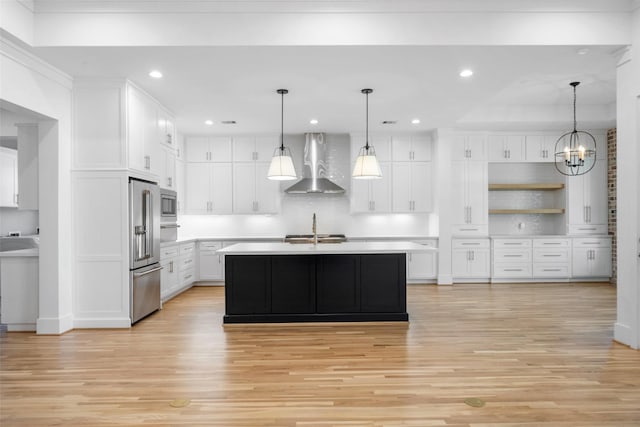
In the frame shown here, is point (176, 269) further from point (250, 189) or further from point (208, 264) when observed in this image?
point (250, 189)

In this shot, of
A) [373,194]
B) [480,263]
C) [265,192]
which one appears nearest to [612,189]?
[480,263]

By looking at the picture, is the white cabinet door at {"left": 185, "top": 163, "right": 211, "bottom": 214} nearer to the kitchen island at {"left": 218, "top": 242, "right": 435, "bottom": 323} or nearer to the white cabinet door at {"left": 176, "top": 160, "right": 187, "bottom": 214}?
the white cabinet door at {"left": 176, "top": 160, "right": 187, "bottom": 214}

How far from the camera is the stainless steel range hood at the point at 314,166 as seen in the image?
7.45 metres

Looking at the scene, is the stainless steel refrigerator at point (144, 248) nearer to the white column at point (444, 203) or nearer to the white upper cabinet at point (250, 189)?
the white upper cabinet at point (250, 189)

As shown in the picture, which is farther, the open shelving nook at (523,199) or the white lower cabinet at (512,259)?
the open shelving nook at (523,199)

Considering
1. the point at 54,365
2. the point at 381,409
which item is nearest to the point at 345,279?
the point at 381,409

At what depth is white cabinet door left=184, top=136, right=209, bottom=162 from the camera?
768 cm

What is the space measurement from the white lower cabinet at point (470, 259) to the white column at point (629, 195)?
132 inches

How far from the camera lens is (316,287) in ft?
15.5

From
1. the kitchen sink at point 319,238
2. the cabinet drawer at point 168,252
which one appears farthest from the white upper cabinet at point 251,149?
the cabinet drawer at point 168,252

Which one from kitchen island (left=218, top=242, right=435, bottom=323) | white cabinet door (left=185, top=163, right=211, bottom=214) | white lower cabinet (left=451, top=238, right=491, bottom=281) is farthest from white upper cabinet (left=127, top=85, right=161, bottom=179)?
white lower cabinet (left=451, top=238, right=491, bottom=281)

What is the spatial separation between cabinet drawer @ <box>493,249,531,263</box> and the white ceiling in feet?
7.62

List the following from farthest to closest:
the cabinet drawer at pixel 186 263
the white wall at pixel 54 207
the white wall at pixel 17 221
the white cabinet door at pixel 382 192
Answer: the white cabinet door at pixel 382 192, the white wall at pixel 17 221, the cabinet drawer at pixel 186 263, the white wall at pixel 54 207

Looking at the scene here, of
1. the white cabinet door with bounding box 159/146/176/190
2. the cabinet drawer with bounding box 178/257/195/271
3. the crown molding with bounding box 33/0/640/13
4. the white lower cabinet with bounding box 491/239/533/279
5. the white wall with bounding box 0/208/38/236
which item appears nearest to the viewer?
the crown molding with bounding box 33/0/640/13
